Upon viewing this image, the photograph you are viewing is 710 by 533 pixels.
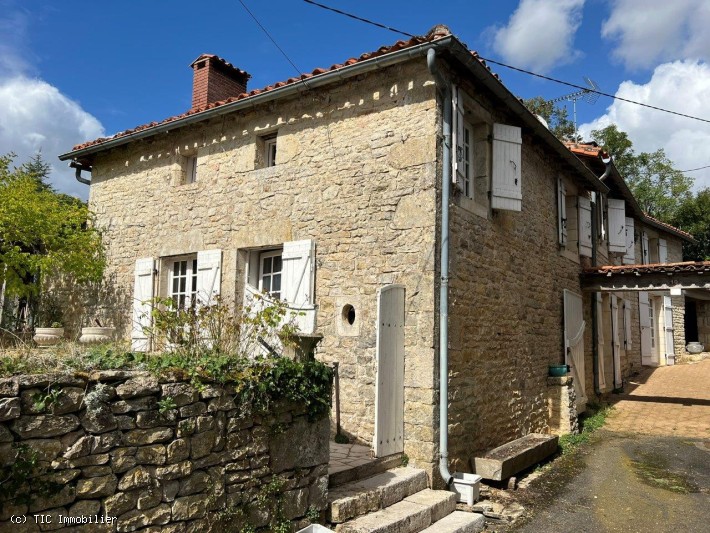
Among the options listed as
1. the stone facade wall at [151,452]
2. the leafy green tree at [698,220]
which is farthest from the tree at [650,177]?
the stone facade wall at [151,452]

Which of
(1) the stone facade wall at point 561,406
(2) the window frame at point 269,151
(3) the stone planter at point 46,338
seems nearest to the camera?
(3) the stone planter at point 46,338

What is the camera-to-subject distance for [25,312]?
31.2 ft

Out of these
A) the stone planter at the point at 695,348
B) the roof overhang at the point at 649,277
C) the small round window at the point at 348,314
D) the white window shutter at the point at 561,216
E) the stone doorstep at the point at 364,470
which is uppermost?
the white window shutter at the point at 561,216

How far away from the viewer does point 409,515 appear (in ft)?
15.1

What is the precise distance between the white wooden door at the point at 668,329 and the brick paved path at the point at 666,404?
152cm

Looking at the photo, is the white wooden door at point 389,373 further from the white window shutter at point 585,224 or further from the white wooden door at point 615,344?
the white wooden door at point 615,344

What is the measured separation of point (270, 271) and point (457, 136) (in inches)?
120

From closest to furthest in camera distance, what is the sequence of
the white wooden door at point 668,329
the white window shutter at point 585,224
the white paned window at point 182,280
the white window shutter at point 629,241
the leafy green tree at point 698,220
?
1. the white paned window at point 182,280
2. the white window shutter at point 585,224
3. the white window shutter at point 629,241
4. the white wooden door at point 668,329
5. the leafy green tree at point 698,220

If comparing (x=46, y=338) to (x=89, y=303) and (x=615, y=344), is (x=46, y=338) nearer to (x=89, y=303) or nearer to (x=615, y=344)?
(x=89, y=303)

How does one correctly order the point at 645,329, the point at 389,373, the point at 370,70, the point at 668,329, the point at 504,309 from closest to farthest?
the point at 389,373
the point at 370,70
the point at 504,309
the point at 645,329
the point at 668,329

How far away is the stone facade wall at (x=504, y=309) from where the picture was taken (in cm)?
606

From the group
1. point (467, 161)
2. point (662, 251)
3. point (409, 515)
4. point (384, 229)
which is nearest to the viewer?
point (409, 515)

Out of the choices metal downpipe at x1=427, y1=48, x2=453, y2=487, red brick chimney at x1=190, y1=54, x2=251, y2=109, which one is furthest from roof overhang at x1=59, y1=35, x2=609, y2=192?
red brick chimney at x1=190, y1=54, x2=251, y2=109

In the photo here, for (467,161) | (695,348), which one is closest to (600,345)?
(467,161)
